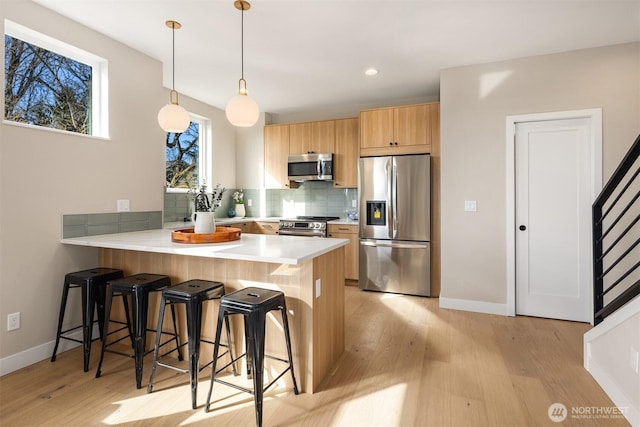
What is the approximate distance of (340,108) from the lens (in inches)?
203

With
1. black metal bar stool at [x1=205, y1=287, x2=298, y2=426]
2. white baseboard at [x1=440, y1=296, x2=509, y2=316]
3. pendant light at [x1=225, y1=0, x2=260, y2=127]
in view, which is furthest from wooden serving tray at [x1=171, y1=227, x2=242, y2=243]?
white baseboard at [x1=440, y1=296, x2=509, y2=316]

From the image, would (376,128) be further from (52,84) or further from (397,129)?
(52,84)

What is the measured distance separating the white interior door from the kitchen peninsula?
213 cm

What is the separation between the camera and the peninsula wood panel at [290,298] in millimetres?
2088

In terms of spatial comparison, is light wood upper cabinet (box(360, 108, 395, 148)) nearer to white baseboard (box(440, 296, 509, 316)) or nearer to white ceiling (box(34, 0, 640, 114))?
white ceiling (box(34, 0, 640, 114))

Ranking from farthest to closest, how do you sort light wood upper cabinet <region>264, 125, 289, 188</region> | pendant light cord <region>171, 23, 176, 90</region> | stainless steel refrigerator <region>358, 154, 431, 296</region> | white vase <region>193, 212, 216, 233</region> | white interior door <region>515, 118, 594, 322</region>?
light wood upper cabinet <region>264, 125, 289, 188</region>
stainless steel refrigerator <region>358, 154, 431, 296</region>
white interior door <region>515, 118, 594, 322</region>
pendant light cord <region>171, 23, 176, 90</region>
white vase <region>193, 212, 216, 233</region>

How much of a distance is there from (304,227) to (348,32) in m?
2.60

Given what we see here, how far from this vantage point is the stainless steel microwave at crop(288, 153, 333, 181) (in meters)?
4.83

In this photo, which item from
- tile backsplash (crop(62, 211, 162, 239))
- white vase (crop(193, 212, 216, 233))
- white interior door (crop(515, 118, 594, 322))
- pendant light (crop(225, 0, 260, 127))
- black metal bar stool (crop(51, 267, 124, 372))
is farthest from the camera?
white interior door (crop(515, 118, 594, 322))

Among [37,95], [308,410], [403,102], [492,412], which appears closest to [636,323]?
[492,412]

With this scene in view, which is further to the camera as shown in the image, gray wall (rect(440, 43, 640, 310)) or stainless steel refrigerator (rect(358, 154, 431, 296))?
stainless steel refrigerator (rect(358, 154, 431, 296))

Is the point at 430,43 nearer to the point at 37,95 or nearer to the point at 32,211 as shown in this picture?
the point at 37,95

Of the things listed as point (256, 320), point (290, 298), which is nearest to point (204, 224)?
point (290, 298)

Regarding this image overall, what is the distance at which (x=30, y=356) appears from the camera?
2.41m
